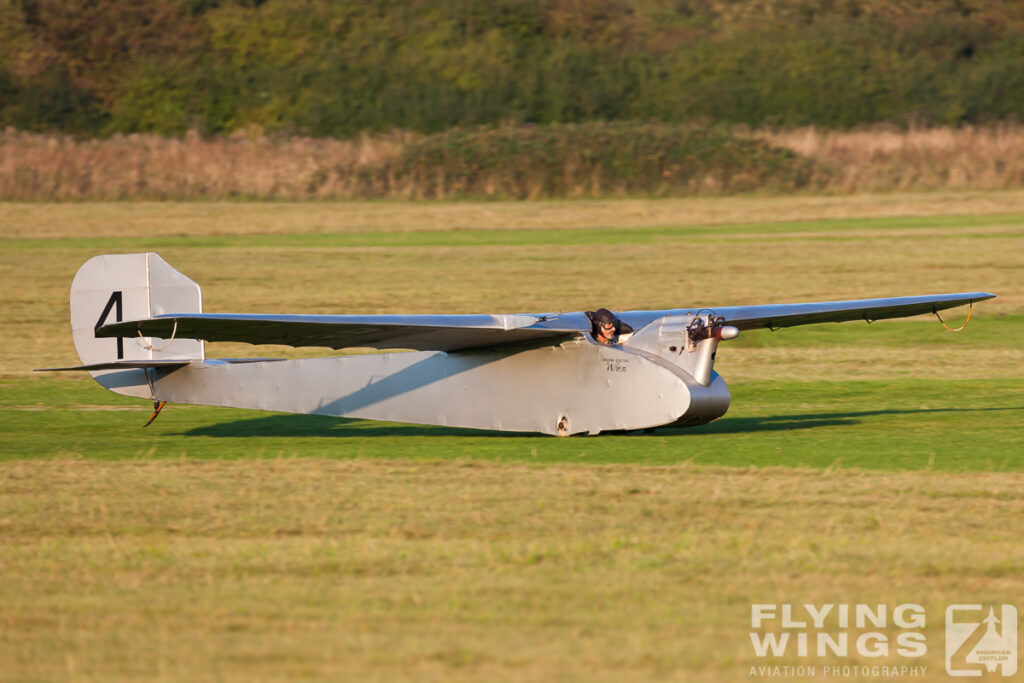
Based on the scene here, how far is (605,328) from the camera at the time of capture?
1247cm

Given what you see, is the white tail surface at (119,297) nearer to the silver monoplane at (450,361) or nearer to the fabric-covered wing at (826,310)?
the silver monoplane at (450,361)

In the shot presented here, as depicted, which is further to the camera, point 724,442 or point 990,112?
point 990,112

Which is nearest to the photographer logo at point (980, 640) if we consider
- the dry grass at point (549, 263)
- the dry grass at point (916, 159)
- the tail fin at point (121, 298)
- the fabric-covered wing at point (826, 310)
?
the fabric-covered wing at point (826, 310)

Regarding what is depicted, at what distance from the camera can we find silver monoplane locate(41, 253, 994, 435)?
12.1 metres

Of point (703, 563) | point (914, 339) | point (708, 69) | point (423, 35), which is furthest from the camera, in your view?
point (423, 35)

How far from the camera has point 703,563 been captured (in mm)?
8141

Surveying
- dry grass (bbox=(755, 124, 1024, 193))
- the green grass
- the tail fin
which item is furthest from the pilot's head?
dry grass (bbox=(755, 124, 1024, 193))

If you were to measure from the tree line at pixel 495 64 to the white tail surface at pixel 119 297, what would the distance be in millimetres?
43490

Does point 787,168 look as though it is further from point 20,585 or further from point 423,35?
point 20,585

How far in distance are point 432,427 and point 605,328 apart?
8.48ft

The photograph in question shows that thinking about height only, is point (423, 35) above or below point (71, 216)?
above

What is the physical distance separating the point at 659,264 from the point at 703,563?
21493mm

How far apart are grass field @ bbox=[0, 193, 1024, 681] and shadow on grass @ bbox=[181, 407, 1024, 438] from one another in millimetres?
82

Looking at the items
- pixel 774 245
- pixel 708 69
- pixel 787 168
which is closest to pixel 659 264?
pixel 774 245
